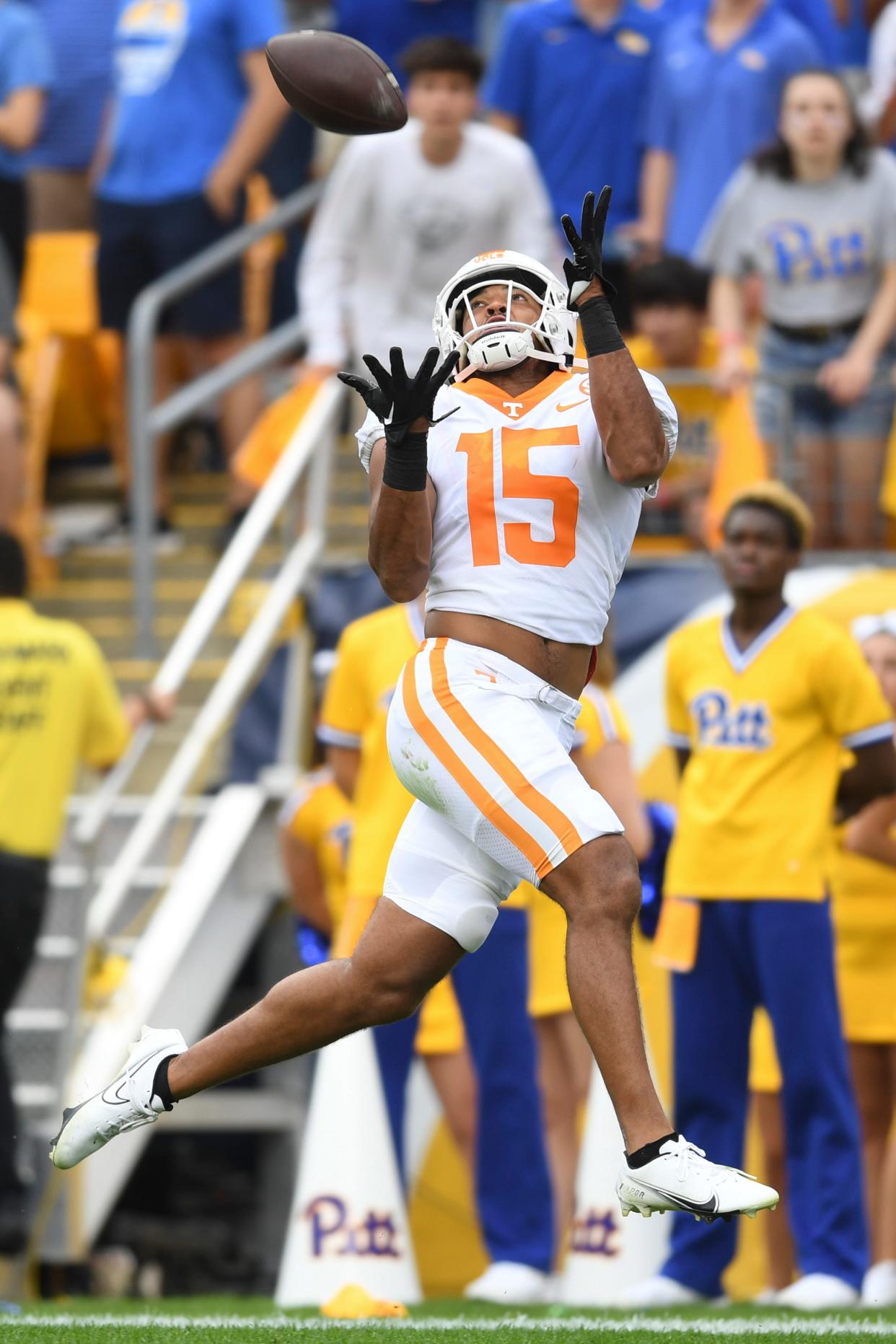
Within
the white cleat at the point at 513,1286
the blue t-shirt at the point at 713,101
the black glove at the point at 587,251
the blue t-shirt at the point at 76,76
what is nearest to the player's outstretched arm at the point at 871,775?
the white cleat at the point at 513,1286

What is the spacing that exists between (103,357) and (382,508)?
6158 mm

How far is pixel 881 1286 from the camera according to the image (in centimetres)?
662

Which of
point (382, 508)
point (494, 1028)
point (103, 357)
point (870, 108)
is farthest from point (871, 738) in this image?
point (103, 357)

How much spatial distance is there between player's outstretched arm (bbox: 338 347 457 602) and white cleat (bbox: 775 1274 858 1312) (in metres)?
2.37

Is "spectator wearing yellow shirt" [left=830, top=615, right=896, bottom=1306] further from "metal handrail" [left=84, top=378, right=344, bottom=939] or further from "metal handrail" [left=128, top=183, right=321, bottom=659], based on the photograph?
"metal handrail" [left=128, top=183, right=321, bottom=659]

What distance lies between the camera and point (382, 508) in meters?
4.84

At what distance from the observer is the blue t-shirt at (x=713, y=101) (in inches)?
372

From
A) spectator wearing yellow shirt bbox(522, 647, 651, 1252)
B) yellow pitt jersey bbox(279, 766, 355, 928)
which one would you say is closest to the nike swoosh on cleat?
spectator wearing yellow shirt bbox(522, 647, 651, 1252)

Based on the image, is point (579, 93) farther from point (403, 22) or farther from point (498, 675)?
point (498, 675)

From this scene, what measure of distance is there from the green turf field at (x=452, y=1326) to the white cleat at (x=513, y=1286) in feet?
0.32

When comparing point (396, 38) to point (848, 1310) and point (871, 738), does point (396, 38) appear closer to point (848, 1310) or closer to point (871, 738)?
point (871, 738)

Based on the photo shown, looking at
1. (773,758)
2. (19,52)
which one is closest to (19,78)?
(19,52)

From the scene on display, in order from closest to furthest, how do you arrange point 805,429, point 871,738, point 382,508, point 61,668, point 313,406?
point 382,508 < point 871,738 < point 61,668 < point 805,429 < point 313,406

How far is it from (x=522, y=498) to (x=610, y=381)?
0.31 meters
